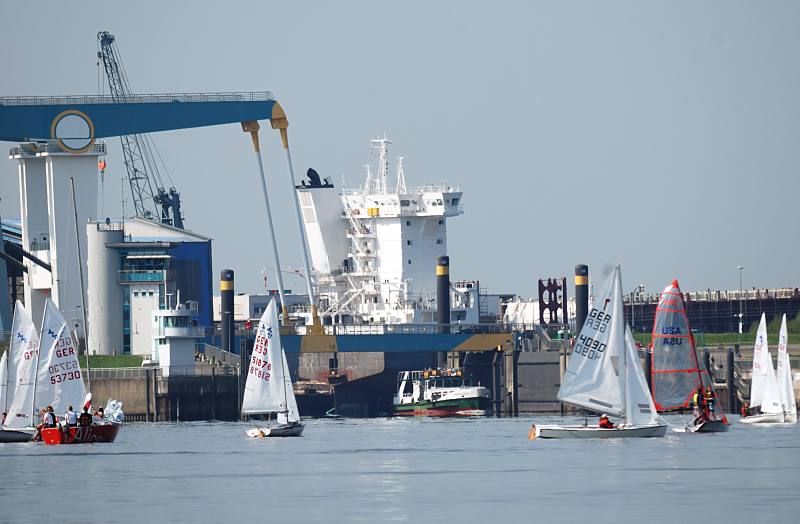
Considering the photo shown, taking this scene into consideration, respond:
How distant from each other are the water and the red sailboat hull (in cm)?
66

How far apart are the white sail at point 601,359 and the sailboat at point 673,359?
407 centimetres

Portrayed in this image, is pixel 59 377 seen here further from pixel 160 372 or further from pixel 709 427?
pixel 709 427


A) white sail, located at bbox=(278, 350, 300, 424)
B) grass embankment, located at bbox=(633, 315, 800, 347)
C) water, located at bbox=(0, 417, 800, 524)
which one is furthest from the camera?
grass embankment, located at bbox=(633, 315, 800, 347)

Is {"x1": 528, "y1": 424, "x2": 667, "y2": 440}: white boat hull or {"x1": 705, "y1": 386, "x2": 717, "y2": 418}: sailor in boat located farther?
{"x1": 705, "y1": 386, "x2": 717, "y2": 418}: sailor in boat

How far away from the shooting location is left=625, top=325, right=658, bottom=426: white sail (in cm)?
6700

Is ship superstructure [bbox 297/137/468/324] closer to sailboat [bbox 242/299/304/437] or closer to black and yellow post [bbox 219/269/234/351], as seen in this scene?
black and yellow post [bbox 219/269/234/351]

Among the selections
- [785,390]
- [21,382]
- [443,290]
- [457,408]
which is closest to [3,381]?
[21,382]

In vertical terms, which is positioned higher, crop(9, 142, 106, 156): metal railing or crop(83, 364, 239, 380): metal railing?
crop(9, 142, 106, 156): metal railing

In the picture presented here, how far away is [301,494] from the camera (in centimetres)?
5034

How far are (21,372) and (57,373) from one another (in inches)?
116

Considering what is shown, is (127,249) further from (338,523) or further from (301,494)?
(338,523)

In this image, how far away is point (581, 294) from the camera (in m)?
106

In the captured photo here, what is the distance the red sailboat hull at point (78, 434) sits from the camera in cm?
7250

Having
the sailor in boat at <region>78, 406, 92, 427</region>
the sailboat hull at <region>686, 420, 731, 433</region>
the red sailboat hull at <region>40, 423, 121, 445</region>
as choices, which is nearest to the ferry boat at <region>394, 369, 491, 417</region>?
the sailboat hull at <region>686, 420, 731, 433</region>
